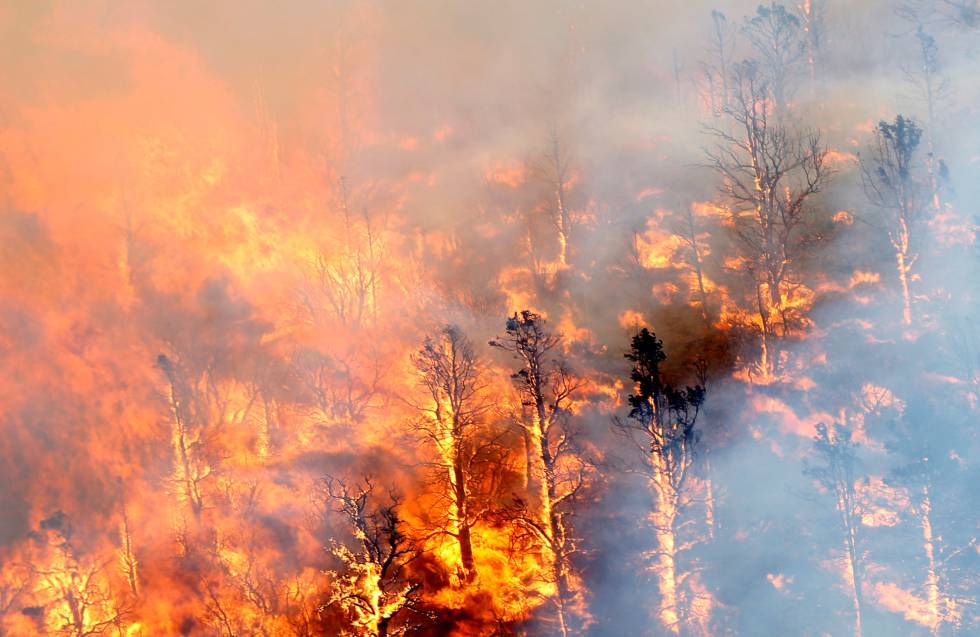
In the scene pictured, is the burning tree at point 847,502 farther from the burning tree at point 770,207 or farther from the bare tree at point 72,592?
the bare tree at point 72,592

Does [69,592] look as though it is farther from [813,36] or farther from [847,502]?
[813,36]

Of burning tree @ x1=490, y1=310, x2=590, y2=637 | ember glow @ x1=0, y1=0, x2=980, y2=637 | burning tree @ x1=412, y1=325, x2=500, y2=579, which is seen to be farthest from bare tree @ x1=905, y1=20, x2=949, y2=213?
burning tree @ x1=412, y1=325, x2=500, y2=579

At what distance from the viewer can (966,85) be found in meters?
45.3

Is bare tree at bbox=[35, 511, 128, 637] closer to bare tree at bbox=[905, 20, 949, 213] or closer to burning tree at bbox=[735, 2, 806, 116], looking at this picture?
burning tree at bbox=[735, 2, 806, 116]

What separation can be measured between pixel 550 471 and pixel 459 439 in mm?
5298

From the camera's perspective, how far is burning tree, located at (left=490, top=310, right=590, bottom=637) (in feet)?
92.3

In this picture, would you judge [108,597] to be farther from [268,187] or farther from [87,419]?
[268,187]

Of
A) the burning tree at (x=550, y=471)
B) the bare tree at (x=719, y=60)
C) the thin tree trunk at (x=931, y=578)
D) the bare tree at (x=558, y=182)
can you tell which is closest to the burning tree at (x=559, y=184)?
the bare tree at (x=558, y=182)

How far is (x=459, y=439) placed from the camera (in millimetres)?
32281

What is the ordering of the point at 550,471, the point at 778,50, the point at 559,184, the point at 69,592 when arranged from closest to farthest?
the point at 550,471
the point at 69,592
the point at 559,184
the point at 778,50

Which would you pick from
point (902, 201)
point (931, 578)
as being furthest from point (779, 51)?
point (931, 578)

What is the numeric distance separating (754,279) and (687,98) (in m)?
22.1

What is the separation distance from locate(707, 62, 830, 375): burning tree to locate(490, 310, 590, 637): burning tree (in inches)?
409

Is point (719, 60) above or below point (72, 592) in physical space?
above
